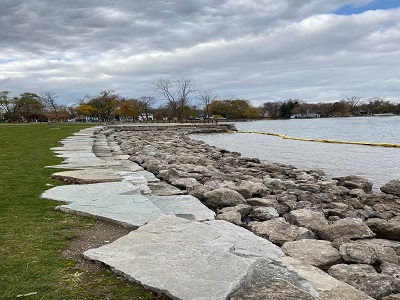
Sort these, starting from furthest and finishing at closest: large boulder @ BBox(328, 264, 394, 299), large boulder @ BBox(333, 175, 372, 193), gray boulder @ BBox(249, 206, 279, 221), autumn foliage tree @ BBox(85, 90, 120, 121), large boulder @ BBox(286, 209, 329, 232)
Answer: autumn foliage tree @ BBox(85, 90, 120, 121), large boulder @ BBox(333, 175, 372, 193), gray boulder @ BBox(249, 206, 279, 221), large boulder @ BBox(286, 209, 329, 232), large boulder @ BBox(328, 264, 394, 299)

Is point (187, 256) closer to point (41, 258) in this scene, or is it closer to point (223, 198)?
point (41, 258)

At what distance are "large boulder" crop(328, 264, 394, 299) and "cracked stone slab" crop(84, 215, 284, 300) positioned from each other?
54cm

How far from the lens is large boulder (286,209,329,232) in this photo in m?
4.90

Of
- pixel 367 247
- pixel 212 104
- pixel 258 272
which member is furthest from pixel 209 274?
pixel 212 104

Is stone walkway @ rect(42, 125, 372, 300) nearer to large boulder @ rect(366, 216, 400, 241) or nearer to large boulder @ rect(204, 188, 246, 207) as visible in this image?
large boulder @ rect(204, 188, 246, 207)

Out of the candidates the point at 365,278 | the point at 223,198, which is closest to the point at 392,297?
the point at 365,278

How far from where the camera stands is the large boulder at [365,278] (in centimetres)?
298

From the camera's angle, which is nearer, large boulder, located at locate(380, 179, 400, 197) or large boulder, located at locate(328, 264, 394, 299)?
large boulder, located at locate(328, 264, 394, 299)

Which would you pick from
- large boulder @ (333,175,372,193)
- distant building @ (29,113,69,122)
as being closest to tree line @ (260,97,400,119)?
distant building @ (29,113,69,122)

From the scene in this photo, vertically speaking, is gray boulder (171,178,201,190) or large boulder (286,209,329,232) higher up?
gray boulder (171,178,201,190)

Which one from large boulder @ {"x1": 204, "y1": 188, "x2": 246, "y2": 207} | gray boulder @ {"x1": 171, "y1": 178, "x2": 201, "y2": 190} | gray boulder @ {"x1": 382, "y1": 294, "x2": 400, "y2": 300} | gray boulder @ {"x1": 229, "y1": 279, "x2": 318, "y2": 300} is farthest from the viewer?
gray boulder @ {"x1": 171, "y1": 178, "x2": 201, "y2": 190}

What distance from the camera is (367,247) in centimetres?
385

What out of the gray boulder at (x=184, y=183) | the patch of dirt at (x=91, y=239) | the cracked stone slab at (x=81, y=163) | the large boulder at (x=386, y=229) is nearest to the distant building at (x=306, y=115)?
the cracked stone slab at (x=81, y=163)

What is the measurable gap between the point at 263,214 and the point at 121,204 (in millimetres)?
1951
